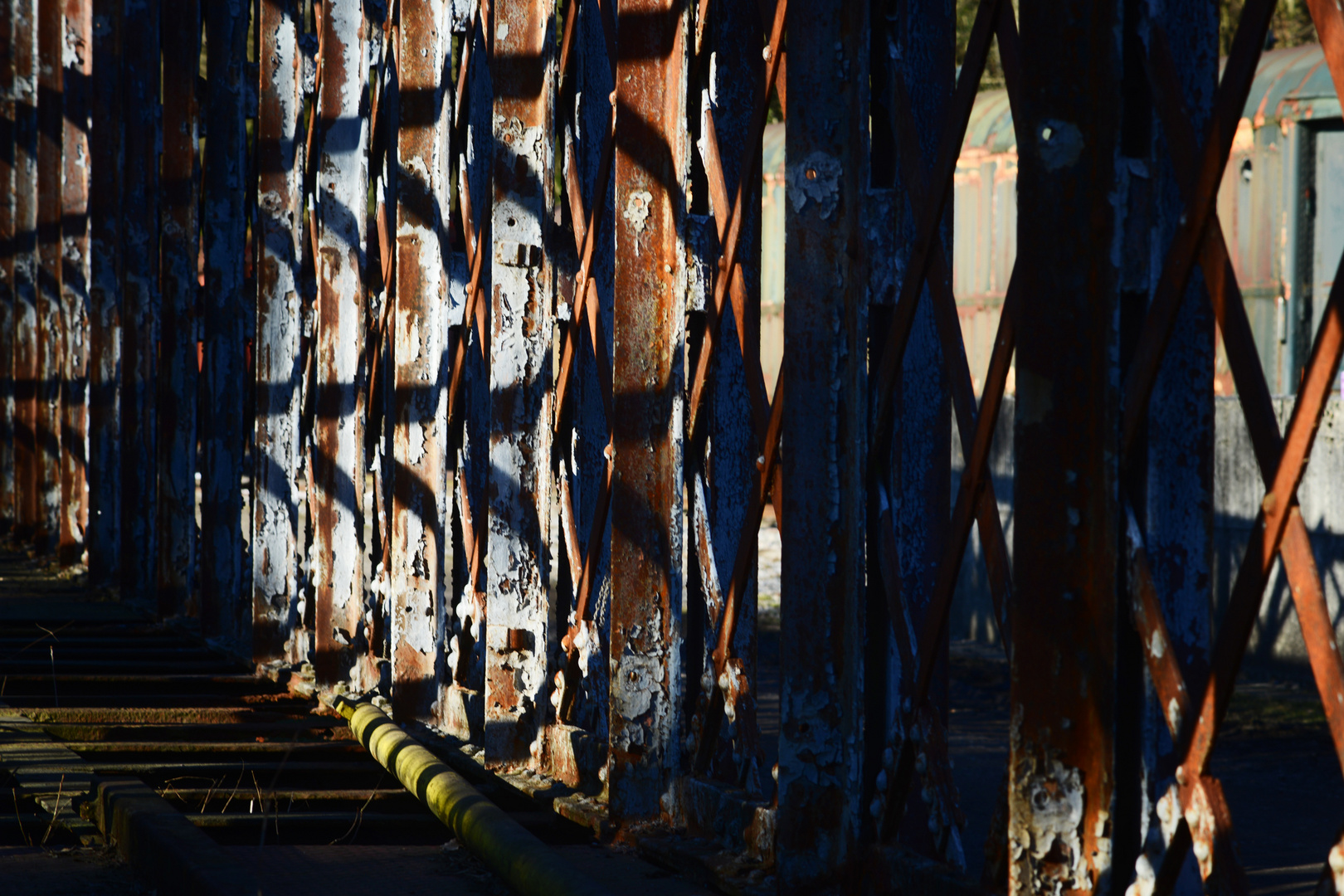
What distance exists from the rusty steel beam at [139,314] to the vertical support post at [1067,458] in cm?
764

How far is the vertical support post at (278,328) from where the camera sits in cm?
646

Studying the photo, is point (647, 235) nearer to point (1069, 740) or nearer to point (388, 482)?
point (1069, 740)

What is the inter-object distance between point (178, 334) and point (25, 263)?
22.7ft

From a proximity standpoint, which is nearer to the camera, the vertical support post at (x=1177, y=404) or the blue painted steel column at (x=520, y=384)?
the vertical support post at (x=1177, y=404)

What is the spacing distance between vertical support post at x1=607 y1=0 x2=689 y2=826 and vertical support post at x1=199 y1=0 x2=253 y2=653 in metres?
3.82

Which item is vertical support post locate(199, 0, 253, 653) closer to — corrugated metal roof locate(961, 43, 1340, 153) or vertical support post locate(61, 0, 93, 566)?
vertical support post locate(61, 0, 93, 566)

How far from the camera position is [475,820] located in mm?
3574

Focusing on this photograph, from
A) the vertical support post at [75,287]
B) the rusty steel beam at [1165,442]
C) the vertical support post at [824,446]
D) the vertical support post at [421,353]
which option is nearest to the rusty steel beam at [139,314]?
the vertical support post at [75,287]

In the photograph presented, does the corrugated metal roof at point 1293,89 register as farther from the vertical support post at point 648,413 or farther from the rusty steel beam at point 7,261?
the rusty steel beam at point 7,261

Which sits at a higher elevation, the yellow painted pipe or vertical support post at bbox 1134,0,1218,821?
vertical support post at bbox 1134,0,1218,821

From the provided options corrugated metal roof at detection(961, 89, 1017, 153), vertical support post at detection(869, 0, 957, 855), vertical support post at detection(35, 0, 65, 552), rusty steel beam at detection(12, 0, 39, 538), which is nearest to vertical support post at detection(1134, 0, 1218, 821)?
vertical support post at detection(869, 0, 957, 855)

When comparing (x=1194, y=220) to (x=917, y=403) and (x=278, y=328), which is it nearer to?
(x=917, y=403)

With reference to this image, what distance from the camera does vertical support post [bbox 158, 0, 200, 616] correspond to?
304 inches

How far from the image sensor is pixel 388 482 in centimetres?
553
